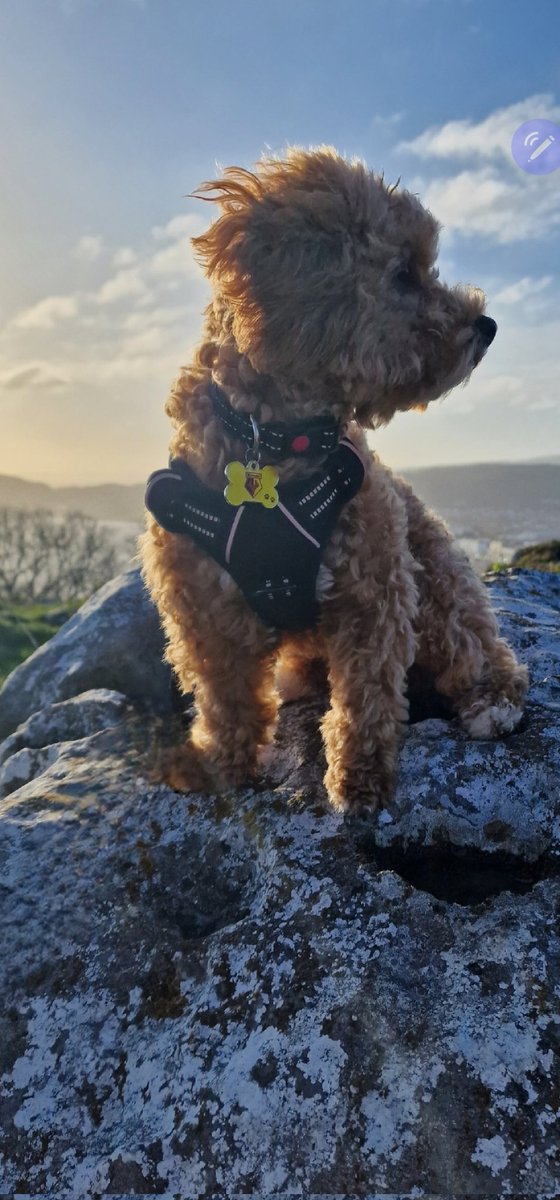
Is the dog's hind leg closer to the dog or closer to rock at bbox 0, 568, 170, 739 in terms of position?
the dog

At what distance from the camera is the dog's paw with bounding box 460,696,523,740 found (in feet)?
10.9

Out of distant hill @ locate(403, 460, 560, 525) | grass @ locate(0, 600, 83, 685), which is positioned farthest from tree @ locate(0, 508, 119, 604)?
distant hill @ locate(403, 460, 560, 525)

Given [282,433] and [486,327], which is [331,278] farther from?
[486,327]

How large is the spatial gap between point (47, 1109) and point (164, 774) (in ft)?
4.88

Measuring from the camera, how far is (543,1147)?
6.29 feet

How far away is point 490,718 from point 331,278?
6.68ft

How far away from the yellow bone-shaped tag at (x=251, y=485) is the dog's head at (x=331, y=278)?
15.8 inches

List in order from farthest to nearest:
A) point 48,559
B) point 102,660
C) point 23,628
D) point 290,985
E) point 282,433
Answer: point 48,559
point 23,628
point 102,660
point 282,433
point 290,985

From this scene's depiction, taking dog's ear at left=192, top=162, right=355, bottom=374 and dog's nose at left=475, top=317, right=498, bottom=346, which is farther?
dog's nose at left=475, top=317, right=498, bottom=346

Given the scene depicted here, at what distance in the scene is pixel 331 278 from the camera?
3.00 m

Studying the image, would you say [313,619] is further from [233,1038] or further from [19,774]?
[19,774]

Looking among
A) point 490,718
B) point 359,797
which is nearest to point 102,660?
point 359,797

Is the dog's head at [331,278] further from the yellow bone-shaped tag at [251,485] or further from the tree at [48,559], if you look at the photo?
the tree at [48,559]

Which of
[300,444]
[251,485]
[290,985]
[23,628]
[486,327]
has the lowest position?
[23,628]
